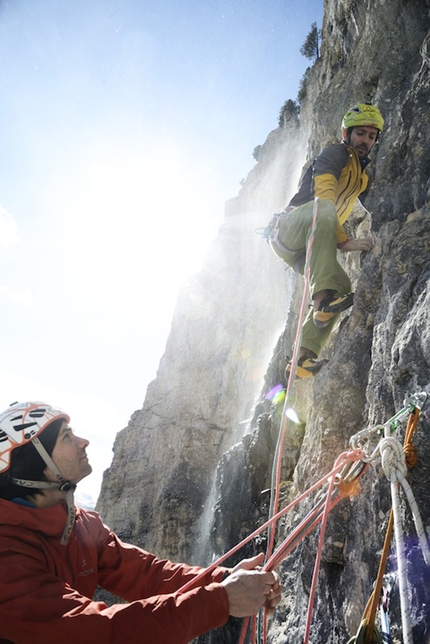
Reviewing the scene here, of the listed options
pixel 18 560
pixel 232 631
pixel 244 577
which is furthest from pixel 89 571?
pixel 232 631

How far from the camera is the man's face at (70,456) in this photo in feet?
9.14

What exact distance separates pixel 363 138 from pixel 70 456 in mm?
4713

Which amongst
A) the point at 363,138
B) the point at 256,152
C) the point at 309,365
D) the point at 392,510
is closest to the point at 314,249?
the point at 309,365

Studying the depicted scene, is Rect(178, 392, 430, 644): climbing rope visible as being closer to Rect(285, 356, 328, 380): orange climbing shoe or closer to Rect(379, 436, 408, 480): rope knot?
Rect(379, 436, 408, 480): rope knot

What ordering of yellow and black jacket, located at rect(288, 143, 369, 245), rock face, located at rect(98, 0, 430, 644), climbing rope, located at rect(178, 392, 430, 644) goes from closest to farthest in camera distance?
climbing rope, located at rect(178, 392, 430, 644) < rock face, located at rect(98, 0, 430, 644) < yellow and black jacket, located at rect(288, 143, 369, 245)

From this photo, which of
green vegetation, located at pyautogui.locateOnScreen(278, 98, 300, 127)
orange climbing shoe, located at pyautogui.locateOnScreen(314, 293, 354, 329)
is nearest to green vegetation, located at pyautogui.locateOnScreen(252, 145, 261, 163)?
green vegetation, located at pyautogui.locateOnScreen(278, 98, 300, 127)

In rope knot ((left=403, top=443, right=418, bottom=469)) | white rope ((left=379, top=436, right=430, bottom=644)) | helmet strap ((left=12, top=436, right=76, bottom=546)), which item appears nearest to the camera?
white rope ((left=379, top=436, right=430, bottom=644))

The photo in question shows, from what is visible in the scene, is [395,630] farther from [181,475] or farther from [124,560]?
[181,475]

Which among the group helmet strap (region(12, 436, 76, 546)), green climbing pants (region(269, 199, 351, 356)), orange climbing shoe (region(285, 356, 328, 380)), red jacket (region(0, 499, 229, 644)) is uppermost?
green climbing pants (region(269, 199, 351, 356))

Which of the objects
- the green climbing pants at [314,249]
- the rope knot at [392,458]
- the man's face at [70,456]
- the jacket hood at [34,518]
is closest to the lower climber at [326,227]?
the green climbing pants at [314,249]

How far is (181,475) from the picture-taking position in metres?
18.6

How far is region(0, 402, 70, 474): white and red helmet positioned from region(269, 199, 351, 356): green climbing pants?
106 inches

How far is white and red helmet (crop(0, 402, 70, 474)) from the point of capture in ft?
8.92

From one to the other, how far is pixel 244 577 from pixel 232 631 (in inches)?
254
